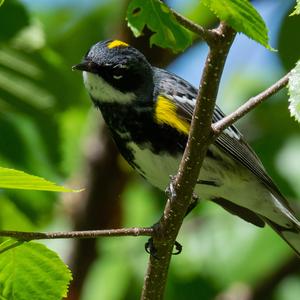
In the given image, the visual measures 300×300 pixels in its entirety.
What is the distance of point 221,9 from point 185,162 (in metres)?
0.51

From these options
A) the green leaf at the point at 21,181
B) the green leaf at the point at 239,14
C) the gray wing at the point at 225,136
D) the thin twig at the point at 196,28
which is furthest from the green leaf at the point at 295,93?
the gray wing at the point at 225,136

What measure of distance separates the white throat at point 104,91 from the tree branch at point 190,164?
1.04m

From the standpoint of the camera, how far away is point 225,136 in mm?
3283

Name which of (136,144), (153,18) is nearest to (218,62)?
(153,18)

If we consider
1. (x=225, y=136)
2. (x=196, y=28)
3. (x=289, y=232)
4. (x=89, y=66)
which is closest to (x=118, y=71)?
(x=89, y=66)

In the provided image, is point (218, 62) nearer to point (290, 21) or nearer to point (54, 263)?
point (54, 263)

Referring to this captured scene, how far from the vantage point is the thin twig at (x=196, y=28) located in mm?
1758

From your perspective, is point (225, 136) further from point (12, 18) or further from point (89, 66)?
point (12, 18)

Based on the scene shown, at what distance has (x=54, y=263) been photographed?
1973 mm

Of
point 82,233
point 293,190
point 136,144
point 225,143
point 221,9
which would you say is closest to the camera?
point 221,9

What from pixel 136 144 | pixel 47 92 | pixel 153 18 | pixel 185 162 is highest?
pixel 47 92

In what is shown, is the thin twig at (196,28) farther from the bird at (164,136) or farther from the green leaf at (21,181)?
the bird at (164,136)

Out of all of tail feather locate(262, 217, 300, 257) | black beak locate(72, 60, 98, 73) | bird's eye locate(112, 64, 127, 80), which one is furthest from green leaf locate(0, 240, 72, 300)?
tail feather locate(262, 217, 300, 257)

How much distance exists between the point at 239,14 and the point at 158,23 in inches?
10.2
